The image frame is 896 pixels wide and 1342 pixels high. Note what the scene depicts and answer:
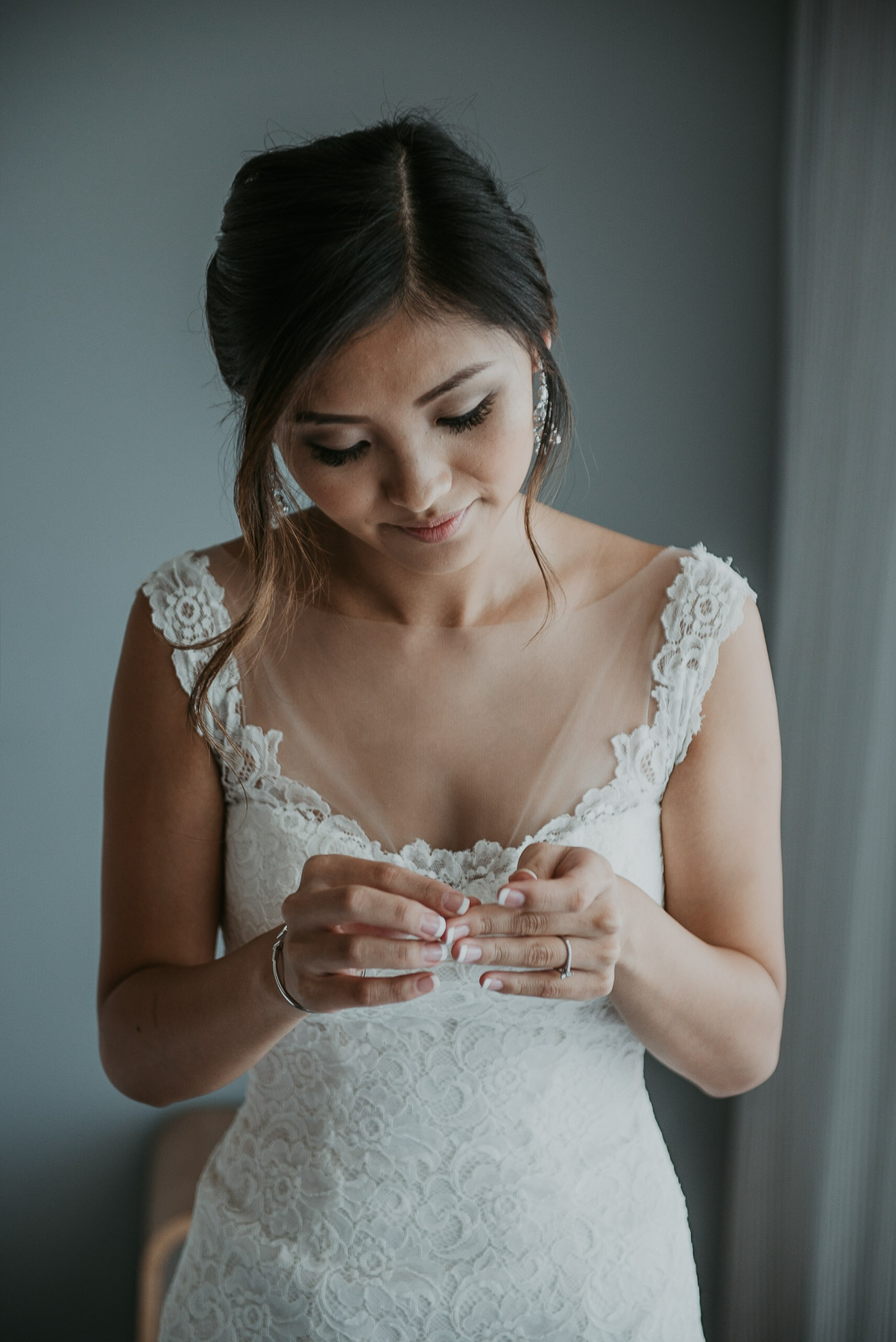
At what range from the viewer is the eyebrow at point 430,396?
1.02 meters

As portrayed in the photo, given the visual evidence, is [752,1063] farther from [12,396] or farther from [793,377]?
[12,396]

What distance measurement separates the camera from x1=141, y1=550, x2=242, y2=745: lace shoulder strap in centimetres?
125

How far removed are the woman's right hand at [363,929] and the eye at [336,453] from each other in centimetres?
38

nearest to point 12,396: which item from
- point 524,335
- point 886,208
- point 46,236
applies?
point 46,236

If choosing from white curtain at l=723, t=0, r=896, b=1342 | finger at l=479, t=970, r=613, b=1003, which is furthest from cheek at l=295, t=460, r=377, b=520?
white curtain at l=723, t=0, r=896, b=1342

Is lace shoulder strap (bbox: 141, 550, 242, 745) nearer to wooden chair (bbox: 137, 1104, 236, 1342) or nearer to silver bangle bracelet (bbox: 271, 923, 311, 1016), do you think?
silver bangle bracelet (bbox: 271, 923, 311, 1016)

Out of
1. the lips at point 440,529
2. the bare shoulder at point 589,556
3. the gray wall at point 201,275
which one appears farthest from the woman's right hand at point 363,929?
the gray wall at point 201,275

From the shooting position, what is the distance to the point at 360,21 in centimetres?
204

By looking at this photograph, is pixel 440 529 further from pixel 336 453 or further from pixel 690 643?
pixel 690 643

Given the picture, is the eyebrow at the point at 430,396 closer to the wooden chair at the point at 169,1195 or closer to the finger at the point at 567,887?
the finger at the point at 567,887

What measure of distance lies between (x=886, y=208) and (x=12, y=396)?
5.00 feet

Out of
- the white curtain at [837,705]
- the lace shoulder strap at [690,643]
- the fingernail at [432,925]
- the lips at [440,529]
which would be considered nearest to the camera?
the fingernail at [432,925]

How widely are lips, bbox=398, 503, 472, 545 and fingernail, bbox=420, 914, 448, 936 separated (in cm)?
40

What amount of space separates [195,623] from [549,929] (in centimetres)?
59
